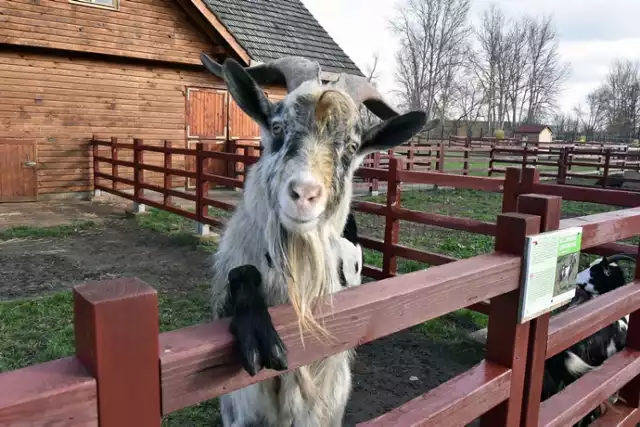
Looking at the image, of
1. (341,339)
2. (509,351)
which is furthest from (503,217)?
(341,339)

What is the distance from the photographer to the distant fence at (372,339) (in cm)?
97

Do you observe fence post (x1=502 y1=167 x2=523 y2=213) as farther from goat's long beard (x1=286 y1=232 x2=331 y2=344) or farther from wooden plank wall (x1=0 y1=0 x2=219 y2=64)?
wooden plank wall (x1=0 y1=0 x2=219 y2=64)

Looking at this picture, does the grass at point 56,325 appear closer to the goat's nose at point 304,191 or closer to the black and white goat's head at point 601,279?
the goat's nose at point 304,191

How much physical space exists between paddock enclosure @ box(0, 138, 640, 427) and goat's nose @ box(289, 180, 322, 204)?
396 millimetres

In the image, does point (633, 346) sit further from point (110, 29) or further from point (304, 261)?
point (110, 29)

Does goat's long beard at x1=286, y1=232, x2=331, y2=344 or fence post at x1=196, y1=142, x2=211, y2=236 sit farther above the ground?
goat's long beard at x1=286, y1=232, x2=331, y2=344

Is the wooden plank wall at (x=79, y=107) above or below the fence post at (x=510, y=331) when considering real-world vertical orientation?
above

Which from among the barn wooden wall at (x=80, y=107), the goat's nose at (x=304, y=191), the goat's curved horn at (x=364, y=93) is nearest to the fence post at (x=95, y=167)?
the barn wooden wall at (x=80, y=107)

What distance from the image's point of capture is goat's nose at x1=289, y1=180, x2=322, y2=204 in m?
1.85

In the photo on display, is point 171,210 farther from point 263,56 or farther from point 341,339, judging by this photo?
point 341,339

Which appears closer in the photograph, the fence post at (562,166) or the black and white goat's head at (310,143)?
the black and white goat's head at (310,143)

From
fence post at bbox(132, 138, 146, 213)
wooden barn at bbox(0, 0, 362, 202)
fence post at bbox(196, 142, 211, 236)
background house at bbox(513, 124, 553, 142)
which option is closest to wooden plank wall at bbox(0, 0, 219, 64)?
wooden barn at bbox(0, 0, 362, 202)

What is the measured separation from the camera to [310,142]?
84.8 inches

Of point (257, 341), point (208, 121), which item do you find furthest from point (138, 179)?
point (257, 341)
